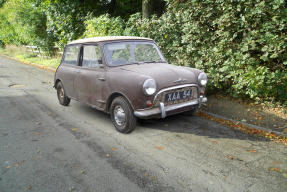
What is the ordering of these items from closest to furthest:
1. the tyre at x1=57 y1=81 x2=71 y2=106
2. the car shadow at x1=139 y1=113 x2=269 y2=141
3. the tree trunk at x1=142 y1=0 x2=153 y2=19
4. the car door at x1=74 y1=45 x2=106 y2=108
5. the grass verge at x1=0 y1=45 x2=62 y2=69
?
the car shadow at x1=139 y1=113 x2=269 y2=141, the car door at x1=74 y1=45 x2=106 y2=108, the tyre at x1=57 y1=81 x2=71 y2=106, the tree trunk at x1=142 y1=0 x2=153 y2=19, the grass verge at x1=0 y1=45 x2=62 y2=69

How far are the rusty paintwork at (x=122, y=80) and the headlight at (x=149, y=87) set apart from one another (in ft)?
0.22

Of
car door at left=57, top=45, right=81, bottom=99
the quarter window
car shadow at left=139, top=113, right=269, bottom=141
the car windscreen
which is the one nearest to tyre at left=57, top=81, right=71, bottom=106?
car door at left=57, top=45, right=81, bottom=99

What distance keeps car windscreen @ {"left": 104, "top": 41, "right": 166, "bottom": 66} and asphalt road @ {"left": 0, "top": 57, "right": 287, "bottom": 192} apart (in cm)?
139

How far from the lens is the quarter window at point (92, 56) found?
5.06 m

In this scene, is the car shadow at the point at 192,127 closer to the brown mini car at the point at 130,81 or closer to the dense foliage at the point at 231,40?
the brown mini car at the point at 130,81

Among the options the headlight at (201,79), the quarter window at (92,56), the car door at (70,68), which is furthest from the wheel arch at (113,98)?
the headlight at (201,79)

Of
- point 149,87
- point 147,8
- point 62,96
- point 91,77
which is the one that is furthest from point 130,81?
point 147,8

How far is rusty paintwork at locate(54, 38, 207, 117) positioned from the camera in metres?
4.26

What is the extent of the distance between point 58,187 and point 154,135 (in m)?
2.12

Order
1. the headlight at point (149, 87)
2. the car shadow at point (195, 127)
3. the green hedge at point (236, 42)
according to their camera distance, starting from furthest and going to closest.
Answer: the green hedge at point (236, 42) → the car shadow at point (195, 127) → the headlight at point (149, 87)

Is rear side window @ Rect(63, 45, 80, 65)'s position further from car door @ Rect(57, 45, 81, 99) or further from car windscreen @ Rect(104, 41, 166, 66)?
car windscreen @ Rect(104, 41, 166, 66)

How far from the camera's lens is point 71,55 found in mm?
6082

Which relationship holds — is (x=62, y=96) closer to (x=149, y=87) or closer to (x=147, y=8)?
(x=149, y=87)

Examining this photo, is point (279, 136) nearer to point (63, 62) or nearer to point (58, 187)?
point (58, 187)
